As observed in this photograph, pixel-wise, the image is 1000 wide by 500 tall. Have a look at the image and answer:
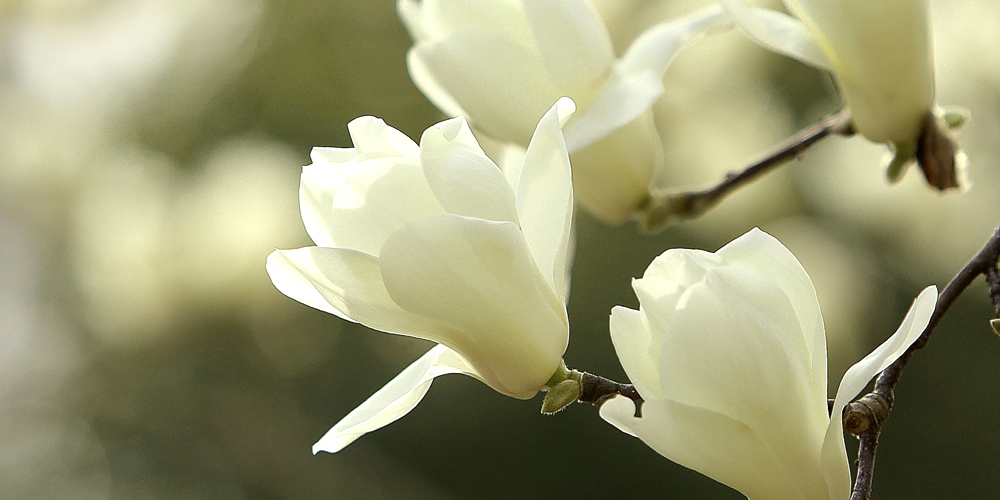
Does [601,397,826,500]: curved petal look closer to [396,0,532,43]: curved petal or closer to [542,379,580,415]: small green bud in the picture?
[542,379,580,415]: small green bud

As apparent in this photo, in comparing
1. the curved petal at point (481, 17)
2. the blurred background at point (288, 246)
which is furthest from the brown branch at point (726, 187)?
the blurred background at point (288, 246)

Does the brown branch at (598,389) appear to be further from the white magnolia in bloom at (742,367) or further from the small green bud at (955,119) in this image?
the small green bud at (955,119)

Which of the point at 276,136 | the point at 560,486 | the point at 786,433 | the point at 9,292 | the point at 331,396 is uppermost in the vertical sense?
the point at 786,433

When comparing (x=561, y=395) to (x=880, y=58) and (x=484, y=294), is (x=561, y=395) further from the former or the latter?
(x=880, y=58)

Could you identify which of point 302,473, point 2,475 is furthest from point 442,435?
point 2,475

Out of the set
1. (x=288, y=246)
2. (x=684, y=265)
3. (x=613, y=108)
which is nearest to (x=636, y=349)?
(x=684, y=265)

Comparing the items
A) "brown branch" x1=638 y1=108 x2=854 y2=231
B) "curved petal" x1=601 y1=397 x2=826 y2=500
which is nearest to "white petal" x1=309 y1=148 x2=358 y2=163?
"curved petal" x1=601 y1=397 x2=826 y2=500

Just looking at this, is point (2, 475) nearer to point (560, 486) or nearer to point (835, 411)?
point (560, 486)
